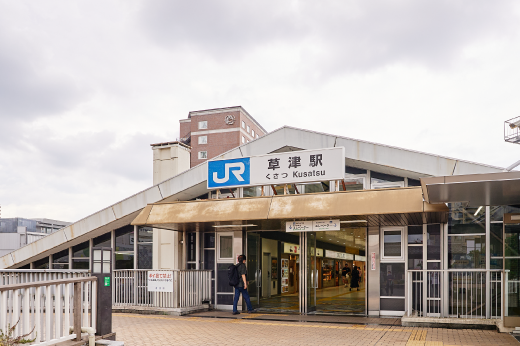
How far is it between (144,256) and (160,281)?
249cm

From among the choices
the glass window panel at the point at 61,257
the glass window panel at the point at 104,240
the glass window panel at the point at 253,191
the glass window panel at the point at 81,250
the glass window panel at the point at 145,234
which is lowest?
the glass window panel at the point at 61,257

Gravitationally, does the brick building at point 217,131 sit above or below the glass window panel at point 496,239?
above

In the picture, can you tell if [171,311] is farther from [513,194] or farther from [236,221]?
[513,194]

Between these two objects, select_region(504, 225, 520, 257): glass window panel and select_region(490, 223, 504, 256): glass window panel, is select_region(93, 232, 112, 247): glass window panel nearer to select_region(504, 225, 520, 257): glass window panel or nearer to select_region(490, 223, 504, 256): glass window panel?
select_region(490, 223, 504, 256): glass window panel

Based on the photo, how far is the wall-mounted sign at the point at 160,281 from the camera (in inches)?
524

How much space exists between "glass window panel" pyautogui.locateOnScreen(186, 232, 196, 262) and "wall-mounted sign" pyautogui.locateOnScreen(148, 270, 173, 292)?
1827 mm

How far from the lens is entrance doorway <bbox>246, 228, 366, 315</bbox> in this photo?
1366cm

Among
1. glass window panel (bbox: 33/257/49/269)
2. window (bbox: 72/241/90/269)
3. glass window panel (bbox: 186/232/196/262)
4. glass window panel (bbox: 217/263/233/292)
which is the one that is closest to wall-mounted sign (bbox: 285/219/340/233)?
glass window panel (bbox: 217/263/233/292)

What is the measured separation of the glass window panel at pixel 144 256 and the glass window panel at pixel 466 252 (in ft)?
29.8

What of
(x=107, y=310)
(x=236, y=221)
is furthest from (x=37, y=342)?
(x=236, y=221)

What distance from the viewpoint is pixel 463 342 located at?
8914 millimetres

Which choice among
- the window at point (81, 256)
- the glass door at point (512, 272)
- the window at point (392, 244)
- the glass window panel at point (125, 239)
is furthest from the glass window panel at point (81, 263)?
the glass door at point (512, 272)

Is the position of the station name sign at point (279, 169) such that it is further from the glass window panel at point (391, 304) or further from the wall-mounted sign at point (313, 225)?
the glass window panel at point (391, 304)

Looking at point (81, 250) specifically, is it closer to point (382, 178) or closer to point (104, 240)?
point (104, 240)
